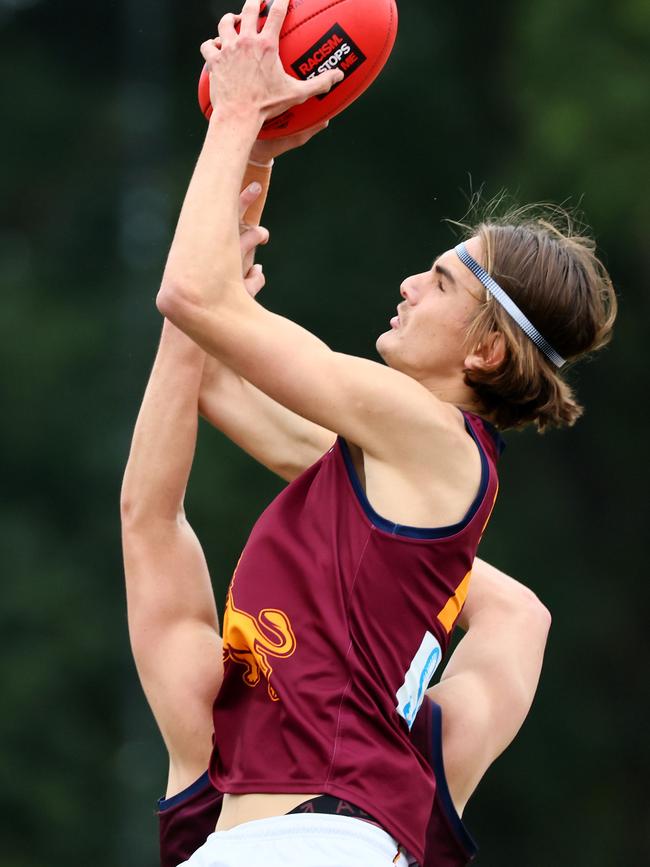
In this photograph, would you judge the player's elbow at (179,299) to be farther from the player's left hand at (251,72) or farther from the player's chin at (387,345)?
the player's chin at (387,345)

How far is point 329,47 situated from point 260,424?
790 millimetres

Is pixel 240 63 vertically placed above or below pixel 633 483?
above

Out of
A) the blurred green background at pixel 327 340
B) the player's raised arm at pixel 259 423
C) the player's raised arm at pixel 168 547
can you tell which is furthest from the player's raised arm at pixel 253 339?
the blurred green background at pixel 327 340

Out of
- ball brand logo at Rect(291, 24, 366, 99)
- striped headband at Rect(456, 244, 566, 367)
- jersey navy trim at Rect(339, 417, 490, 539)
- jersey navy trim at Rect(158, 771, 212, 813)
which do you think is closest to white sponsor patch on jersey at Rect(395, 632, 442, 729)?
jersey navy trim at Rect(339, 417, 490, 539)

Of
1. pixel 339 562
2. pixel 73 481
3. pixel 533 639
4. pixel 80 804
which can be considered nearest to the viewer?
pixel 339 562

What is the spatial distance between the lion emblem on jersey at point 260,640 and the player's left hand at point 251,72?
0.84 metres

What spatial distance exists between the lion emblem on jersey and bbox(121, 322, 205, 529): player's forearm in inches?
17.6

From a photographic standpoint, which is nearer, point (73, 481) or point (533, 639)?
point (533, 639)

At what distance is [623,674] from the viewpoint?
788cm

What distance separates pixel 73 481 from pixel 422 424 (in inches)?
238

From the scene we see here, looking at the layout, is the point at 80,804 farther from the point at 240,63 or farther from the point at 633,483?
the point at 240,63

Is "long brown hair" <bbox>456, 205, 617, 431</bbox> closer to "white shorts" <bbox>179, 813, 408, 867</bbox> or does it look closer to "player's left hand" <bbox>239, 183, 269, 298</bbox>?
"player's left hand" <bbox>239, 183, 269, 298</bbox>

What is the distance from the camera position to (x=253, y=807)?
2.42 metres

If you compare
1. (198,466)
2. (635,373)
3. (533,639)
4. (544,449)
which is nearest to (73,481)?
(198,466)
